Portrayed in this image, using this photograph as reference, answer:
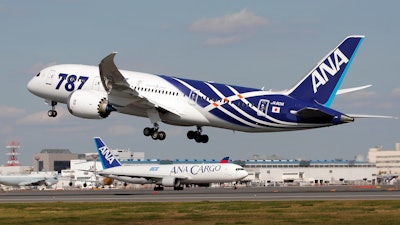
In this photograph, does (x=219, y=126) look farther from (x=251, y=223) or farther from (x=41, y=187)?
(x=41, y=187)

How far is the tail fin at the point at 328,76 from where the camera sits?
2630 inches

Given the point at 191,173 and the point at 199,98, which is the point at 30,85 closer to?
the point at 199,98

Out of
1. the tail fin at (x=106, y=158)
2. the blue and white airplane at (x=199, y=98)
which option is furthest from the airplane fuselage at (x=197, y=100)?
the tail fin at (x=106, y=158)

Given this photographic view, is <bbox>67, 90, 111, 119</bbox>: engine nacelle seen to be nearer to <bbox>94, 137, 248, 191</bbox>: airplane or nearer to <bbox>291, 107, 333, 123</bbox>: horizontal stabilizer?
<bbox>291, 107, 333, 123</bbox>: horizontal stabilizer

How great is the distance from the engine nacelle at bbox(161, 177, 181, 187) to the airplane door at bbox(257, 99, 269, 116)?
6226 cm

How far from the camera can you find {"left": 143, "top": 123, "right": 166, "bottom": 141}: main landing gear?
2820 inches

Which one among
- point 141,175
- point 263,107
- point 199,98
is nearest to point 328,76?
point 263,107

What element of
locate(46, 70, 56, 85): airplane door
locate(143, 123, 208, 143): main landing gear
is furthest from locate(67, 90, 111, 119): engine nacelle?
locate(46, 70, 56, 85): airplane door

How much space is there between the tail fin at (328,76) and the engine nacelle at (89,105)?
1666 cm

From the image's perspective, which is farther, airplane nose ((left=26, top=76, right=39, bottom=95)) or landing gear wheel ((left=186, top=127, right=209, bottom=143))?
airplane nose ((left=26, top=76, right=39, bottom=95))

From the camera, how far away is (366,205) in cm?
6069

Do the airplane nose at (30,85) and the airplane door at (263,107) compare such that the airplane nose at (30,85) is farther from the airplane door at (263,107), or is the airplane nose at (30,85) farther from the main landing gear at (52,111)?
the airplane door at (263,107)

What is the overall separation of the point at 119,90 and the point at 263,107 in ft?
43.5

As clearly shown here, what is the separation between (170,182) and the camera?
127625 mm
